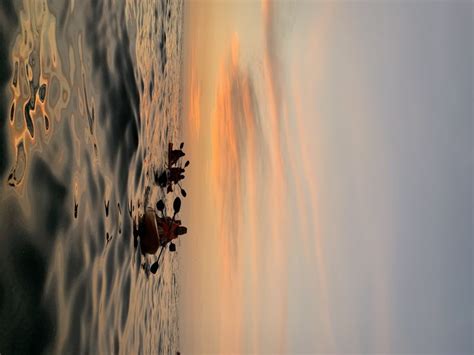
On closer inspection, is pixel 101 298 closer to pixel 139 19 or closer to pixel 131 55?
pixel 131 55

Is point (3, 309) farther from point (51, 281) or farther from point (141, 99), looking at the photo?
point (141, 99)

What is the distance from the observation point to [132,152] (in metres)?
5.41

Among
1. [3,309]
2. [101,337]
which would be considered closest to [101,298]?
[101,337]

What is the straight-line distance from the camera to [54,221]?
2738 mm

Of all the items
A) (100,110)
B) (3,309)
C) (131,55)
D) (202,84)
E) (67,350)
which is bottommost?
(67,350)

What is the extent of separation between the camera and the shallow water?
225 centimetres

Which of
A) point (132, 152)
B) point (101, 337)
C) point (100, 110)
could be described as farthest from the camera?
point (132, 152)

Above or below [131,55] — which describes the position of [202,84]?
above

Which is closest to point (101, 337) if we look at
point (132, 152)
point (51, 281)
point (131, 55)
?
point (51, 281)

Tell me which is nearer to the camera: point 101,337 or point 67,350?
point 67,350

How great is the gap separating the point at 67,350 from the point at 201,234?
13822 mm

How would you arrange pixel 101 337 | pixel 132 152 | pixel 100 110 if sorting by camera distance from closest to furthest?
pixel 101 337 < pixel 100 110 < pixel 132 152

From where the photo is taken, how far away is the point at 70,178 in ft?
9.98

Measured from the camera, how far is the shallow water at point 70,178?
2.25 metres
